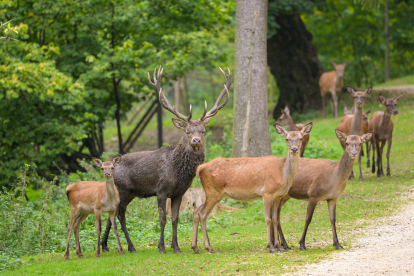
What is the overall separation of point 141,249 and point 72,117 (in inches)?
350

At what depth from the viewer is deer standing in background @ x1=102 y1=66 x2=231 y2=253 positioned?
27.3ft

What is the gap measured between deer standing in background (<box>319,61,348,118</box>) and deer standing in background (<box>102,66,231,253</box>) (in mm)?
14185

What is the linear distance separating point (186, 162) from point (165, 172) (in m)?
0.41

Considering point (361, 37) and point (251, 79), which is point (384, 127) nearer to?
point (251, 79)

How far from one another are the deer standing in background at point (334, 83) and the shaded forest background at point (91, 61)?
5.50 ft

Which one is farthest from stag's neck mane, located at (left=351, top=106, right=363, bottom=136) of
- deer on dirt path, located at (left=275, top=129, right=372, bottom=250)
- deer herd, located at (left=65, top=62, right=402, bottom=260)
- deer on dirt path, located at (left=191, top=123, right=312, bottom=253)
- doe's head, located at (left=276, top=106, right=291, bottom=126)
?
deer on dirt path, located at (left=191, top=123, right=312, bottom=253)

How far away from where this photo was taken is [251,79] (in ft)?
41.1

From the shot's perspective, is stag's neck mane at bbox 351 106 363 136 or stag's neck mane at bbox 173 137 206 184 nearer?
stag's neck mane at bbox 173 137 206 184

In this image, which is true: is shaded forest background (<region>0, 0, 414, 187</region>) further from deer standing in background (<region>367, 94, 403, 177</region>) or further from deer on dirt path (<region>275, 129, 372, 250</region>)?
deer standing in background (<region>367, 94, 403, 177</region>)

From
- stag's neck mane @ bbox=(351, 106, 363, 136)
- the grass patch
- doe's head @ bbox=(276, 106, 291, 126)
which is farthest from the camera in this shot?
doe's head @ bbox=(276, 106, 291, 126)

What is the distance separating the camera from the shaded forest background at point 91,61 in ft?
48.2

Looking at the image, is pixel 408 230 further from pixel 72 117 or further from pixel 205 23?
pixel 205 23

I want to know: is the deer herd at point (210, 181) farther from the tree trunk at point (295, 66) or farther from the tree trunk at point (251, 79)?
the tree trunk at point (295, 66)

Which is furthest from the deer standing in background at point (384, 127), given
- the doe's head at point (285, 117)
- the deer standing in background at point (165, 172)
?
the deer standing in background at point (165, 172)
